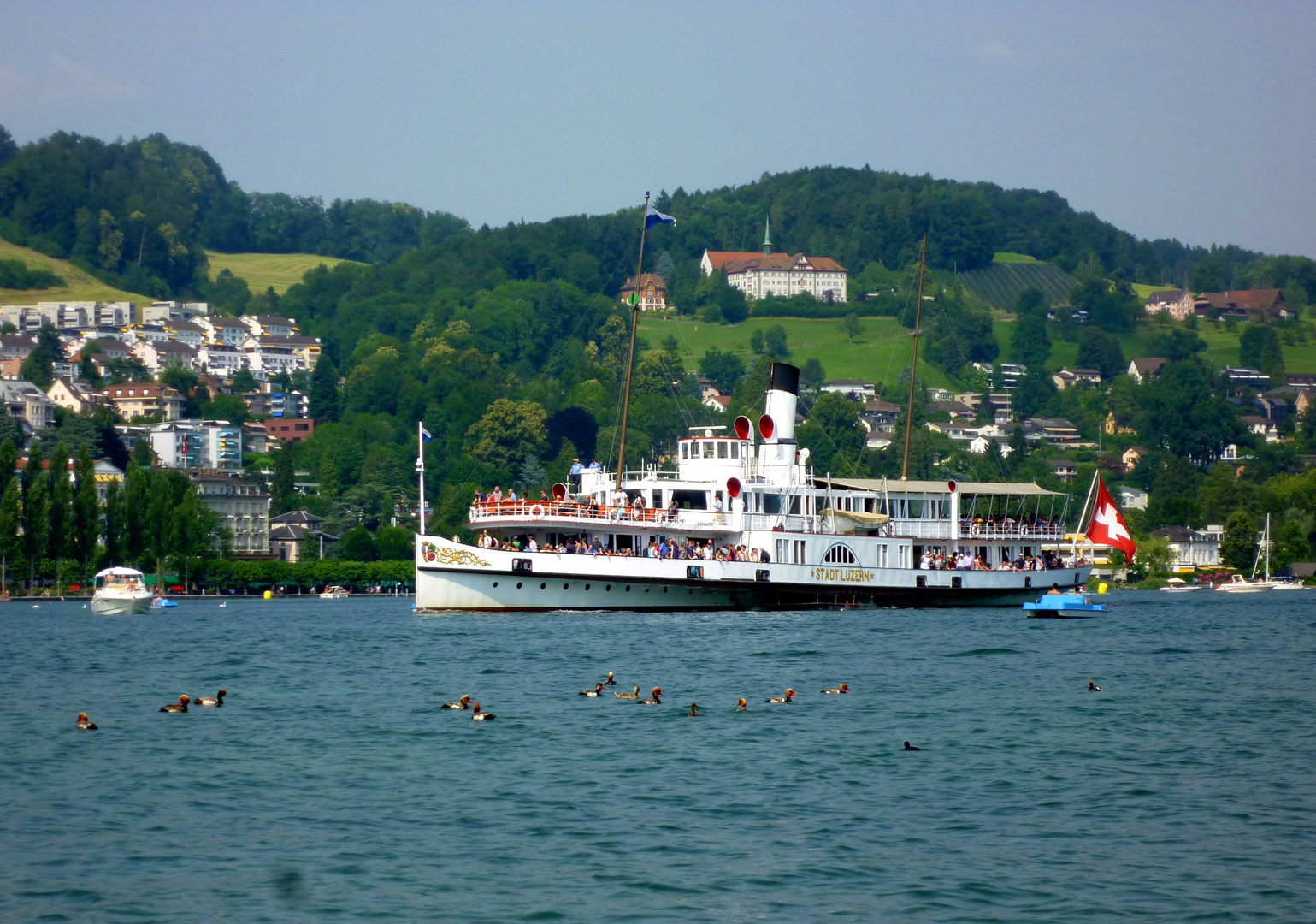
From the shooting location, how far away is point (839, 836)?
22.7 m

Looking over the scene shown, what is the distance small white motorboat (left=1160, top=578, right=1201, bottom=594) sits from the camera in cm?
11806

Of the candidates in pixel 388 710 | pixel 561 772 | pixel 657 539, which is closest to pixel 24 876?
pixel 561 772

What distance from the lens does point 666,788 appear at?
25.9 meters

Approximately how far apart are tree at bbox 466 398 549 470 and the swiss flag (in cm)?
Result: 9423

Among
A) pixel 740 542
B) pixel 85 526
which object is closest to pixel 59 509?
pixel 85 526

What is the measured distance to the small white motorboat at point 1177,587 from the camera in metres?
118

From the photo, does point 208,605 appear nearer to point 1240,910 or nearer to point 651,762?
point 651,762

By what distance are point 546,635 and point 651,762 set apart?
21.6m

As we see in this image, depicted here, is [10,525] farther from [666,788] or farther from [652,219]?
[666,788]

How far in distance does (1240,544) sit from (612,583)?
87600mm

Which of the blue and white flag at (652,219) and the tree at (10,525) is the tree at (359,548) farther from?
the blue and white flag at (652,219)

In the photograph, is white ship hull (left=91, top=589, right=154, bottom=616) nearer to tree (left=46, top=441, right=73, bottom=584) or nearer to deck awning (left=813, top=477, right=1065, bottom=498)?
tree (left=46, top=441, right=73, bottom=584)

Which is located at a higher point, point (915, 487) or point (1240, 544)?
point (915, 487)

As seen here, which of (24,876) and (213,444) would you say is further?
(213,444)
